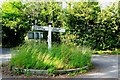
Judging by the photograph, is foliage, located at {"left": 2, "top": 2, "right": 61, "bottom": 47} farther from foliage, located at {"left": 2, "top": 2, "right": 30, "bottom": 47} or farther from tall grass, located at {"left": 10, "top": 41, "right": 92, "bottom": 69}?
tall grass, located at {"left": 10, "top": 41, "right": 92, "bottom": 69}

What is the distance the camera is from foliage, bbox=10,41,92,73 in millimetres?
7770

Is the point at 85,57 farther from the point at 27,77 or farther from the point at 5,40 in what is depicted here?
the point at 5,40

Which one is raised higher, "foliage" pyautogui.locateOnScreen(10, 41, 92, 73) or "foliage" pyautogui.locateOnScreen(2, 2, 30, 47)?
"foliage" pyautogui.locateOnScreen(2, 2, 30, 47)

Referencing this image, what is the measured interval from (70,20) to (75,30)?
2.25 ft

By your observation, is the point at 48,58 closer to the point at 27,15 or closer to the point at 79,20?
the point at 79,20

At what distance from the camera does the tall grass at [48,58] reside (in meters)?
7.78

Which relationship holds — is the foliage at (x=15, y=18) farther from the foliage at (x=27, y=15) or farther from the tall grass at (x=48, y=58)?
the tall grass at (x=48, y=58)

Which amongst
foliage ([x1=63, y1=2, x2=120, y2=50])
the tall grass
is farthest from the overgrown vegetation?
the tall grass

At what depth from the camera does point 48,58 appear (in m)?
8.06

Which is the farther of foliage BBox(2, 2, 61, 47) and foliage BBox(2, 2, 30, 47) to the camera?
foliage BBox(2, 2, 30, 47)

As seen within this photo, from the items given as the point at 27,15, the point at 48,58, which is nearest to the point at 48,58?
the point at 48,58

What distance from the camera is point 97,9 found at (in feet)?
48.4

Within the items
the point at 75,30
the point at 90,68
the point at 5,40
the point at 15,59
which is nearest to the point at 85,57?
the point at 90,68

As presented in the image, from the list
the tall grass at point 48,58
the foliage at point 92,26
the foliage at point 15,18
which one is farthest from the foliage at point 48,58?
the foliage at point 15,18
